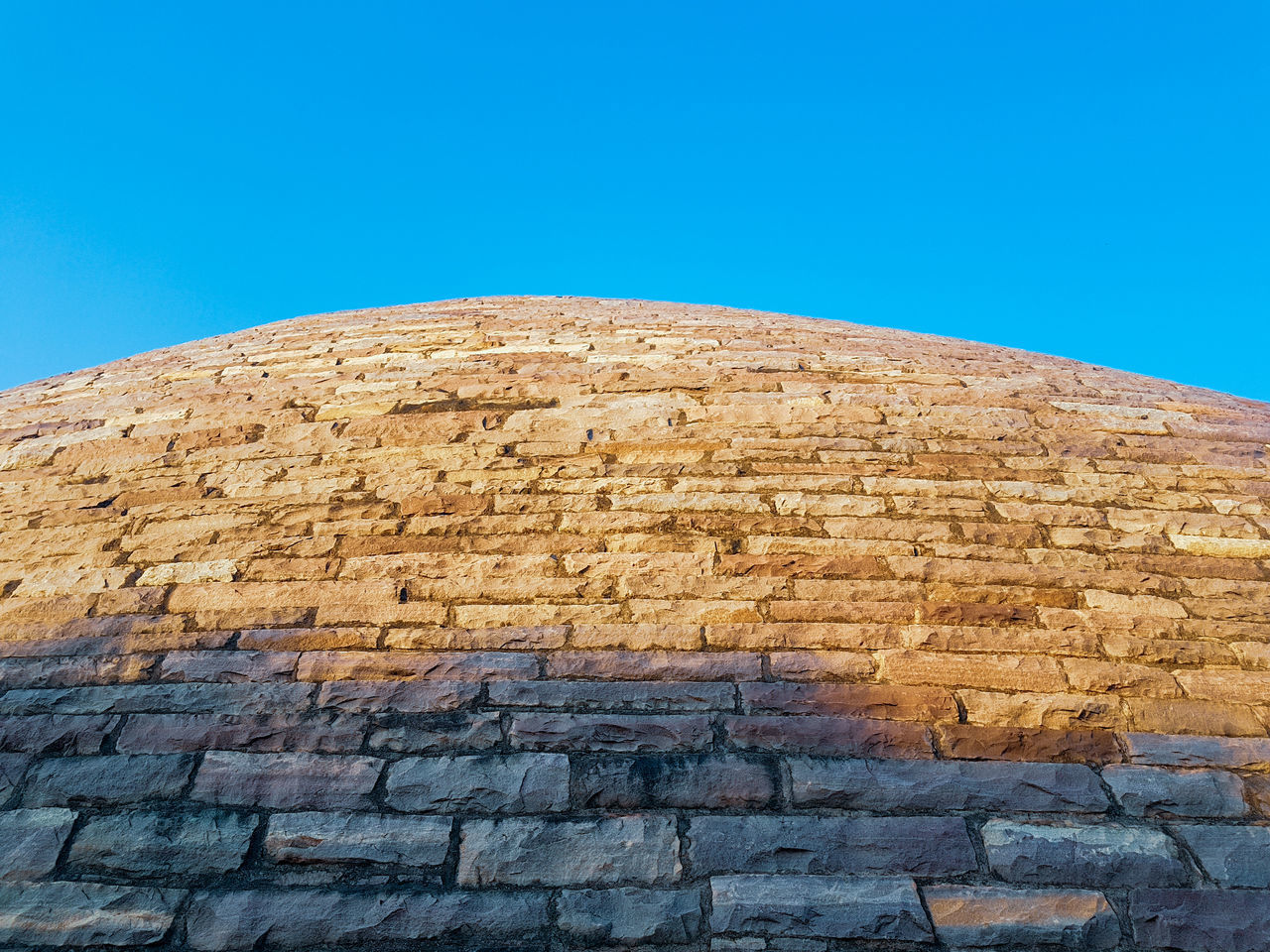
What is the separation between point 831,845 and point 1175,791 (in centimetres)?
89

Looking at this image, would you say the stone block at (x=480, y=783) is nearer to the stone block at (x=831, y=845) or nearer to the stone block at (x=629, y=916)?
the stone block at (x=629, y=916)

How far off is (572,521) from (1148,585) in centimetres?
183

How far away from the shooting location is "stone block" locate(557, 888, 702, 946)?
1572 millimetres

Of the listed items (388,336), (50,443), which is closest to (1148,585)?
(388,336)

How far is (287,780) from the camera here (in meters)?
1.86

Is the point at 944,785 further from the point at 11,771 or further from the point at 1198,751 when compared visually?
the point at 11,771

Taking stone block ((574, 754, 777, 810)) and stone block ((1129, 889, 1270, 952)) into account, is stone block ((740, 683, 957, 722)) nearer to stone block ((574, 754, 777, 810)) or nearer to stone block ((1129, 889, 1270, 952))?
stone block ((574, 754, 777, 810))

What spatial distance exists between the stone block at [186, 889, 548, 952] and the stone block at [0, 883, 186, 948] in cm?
8

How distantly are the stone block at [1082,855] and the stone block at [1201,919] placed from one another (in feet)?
0.13

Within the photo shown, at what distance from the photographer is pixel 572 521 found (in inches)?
103

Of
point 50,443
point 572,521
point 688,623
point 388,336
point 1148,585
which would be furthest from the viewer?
point 388,336

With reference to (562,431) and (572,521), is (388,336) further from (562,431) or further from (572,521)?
(572,521)

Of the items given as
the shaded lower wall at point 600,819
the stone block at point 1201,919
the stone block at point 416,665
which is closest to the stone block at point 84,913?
the shaded lower wall at point 600,819

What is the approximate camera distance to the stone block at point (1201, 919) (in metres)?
1.61
